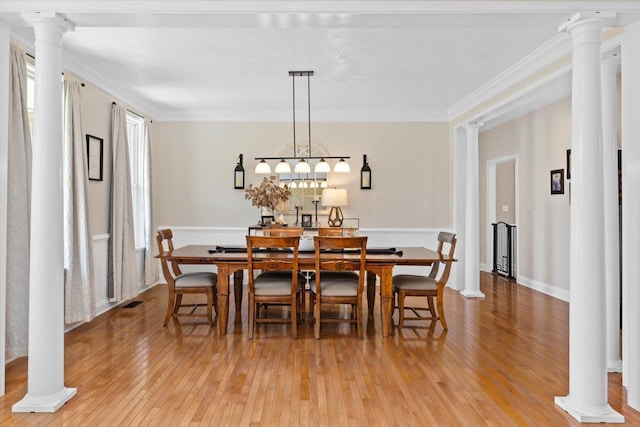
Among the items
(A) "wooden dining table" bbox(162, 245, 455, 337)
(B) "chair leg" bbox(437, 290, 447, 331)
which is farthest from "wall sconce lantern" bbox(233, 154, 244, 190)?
(B) "chair leg" bbox(437, 290, 447, 331)

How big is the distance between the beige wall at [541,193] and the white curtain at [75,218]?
5.49 m

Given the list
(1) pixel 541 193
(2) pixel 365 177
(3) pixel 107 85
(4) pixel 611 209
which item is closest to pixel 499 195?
(1) pixel 541 193

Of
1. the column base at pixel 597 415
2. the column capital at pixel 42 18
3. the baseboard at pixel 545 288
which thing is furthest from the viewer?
the baseboard at pixel 545 288

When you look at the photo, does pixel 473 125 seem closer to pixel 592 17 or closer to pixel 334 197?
pixel 334 197

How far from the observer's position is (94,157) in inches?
168

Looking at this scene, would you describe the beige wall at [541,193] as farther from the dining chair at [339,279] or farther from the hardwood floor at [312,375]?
the dining chair at [339,279]

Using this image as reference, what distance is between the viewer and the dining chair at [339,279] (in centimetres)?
342

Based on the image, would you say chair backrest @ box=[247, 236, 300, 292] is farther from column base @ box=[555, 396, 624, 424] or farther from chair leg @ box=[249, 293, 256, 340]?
column base @ box=[555, 396, 624, 424]

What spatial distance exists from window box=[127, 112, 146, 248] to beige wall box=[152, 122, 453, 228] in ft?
1.64

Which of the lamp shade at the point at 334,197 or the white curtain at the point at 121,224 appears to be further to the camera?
the lamp shade at the point at 334,197

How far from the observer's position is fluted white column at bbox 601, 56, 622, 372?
8.70ft

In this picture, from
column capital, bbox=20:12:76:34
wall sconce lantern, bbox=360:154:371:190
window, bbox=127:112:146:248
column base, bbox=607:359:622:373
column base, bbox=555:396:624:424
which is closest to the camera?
column base, bbox=555:396:624:424

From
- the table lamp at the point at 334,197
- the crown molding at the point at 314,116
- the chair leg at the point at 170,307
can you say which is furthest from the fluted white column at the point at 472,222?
the chair leg at the point at 170,307

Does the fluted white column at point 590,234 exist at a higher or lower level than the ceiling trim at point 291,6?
lower
